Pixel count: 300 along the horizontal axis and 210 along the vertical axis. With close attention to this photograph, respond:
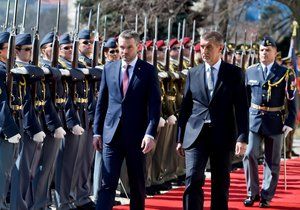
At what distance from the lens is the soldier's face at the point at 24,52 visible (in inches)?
333

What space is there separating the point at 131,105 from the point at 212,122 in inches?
26.8

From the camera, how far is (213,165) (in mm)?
8023

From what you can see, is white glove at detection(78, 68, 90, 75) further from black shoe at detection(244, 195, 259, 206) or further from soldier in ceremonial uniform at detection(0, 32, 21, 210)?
black shoe at detection(244, 195, 259, 206)

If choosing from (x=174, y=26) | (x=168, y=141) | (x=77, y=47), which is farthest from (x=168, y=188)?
(x=174, y=26)

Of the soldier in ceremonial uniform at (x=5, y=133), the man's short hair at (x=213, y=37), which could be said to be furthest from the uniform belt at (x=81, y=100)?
the man's short hair at (x=213, y=37)

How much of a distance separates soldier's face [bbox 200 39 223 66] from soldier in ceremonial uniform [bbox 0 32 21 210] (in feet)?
5.46

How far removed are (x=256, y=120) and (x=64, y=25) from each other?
4368mm

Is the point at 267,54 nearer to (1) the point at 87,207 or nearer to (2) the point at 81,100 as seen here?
(2) the point at 81,100

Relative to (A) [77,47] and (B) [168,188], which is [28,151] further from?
(B) [168,188]

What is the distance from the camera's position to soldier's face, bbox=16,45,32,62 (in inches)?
333

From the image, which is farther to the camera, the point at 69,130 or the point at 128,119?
the point at 69,130

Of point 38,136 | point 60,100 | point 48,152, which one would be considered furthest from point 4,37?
point 48,152

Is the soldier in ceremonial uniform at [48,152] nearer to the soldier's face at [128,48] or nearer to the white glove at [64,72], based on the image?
the white glove at [64,72]

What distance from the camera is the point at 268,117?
10.2 meters
